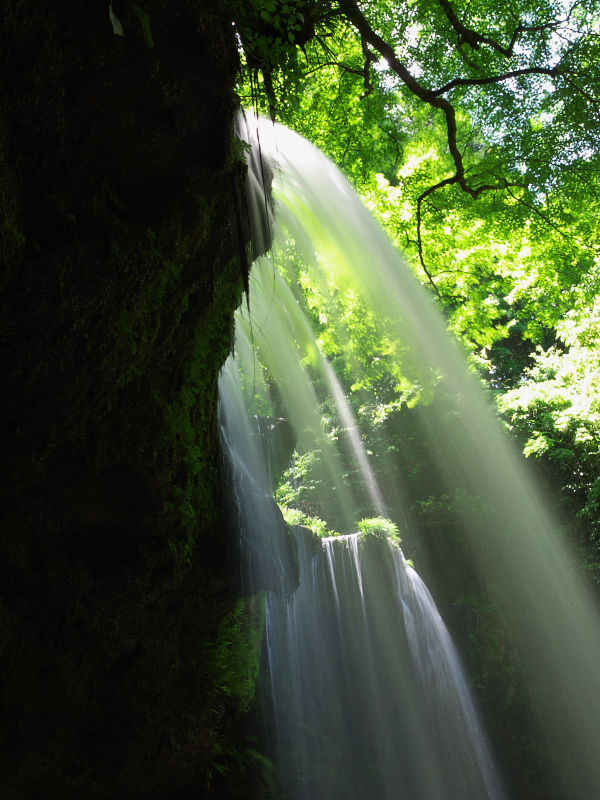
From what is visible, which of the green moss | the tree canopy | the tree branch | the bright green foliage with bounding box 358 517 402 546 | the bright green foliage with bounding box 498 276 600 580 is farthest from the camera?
the bright green foliage with bounding box 358 517 402 546

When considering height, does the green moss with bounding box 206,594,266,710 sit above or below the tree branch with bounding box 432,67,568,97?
below

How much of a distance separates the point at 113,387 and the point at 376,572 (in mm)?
10258

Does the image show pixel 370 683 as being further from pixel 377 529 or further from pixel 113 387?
pixel 113 387

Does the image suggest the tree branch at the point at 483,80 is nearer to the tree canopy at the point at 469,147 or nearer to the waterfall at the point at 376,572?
the tree canopy at the point at 469,147

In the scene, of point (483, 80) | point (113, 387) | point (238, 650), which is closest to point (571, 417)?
point (483, 80)

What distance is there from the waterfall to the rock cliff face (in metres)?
1.09

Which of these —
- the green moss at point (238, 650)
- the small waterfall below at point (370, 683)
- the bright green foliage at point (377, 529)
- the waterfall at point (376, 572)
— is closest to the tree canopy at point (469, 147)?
the waterfall at point (376, 572)

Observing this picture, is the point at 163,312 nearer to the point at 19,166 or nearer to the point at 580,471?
the point at 19,166

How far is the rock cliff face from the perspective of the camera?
2.77 metres

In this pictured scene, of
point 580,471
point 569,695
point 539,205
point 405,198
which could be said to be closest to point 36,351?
point 405,198

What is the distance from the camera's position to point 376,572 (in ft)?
39.8

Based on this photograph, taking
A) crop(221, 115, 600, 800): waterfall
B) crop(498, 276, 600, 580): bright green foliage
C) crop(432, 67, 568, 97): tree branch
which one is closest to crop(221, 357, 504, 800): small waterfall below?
crop(221, 115, 600, 800): waterfall

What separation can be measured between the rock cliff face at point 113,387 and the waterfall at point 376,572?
109 cm

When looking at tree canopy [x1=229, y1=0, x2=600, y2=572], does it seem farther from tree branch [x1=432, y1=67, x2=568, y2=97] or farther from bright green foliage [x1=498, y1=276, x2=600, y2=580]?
bright green foliage [x1=498, y1=276, x2=600, y2=580]
